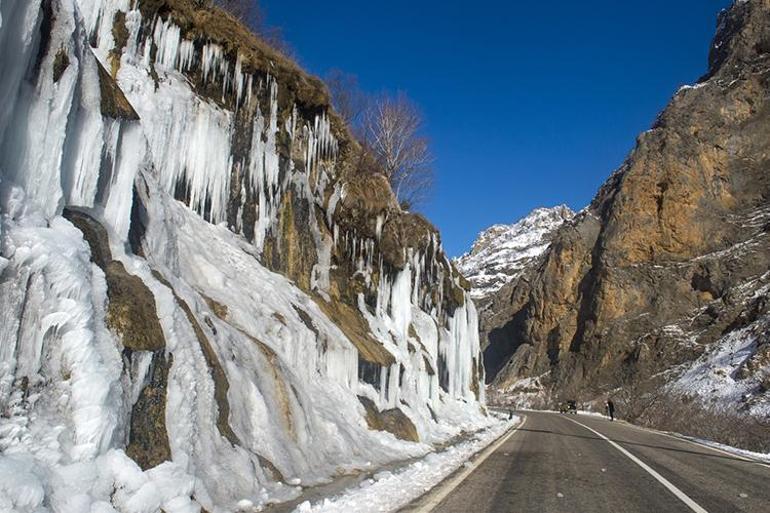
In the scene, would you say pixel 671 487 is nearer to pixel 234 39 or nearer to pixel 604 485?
pixel 604 485

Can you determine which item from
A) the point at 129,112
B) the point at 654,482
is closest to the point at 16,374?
the point at 129,112

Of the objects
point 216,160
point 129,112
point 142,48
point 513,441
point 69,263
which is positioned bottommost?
point 513,441

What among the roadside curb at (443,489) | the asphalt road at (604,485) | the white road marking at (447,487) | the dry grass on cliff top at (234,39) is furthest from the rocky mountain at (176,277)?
the asphalt road at (604,485)

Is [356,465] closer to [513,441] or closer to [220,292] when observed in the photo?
[220,292]

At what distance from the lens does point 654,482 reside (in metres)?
9.05

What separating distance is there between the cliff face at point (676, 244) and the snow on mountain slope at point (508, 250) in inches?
1541

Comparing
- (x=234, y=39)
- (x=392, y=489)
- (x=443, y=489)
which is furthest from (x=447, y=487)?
(x=234, y=39)

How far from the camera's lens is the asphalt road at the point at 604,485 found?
6.89 metres

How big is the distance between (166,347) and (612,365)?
58671mm

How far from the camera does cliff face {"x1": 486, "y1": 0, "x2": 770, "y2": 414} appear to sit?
5478 centimetres

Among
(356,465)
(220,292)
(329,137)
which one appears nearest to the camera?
(356,465)

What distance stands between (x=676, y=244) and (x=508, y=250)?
86408 mm

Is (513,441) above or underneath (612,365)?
underneath

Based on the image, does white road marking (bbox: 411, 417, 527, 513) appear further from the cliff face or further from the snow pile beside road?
the cliff face
